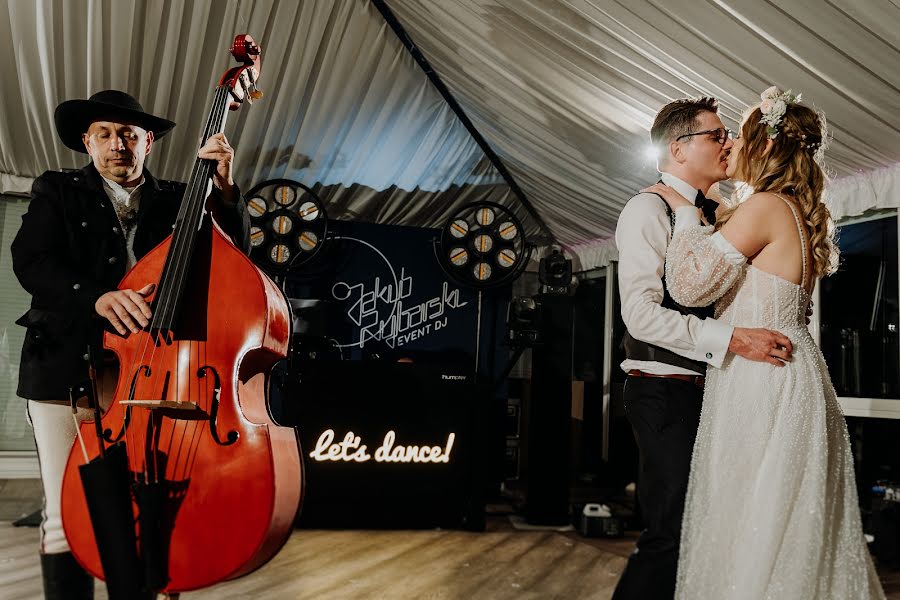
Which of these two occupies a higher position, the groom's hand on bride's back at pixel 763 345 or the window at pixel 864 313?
the window at pixel 864 313

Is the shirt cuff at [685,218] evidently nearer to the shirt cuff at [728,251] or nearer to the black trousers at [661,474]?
the shirt cuff at [728,251]

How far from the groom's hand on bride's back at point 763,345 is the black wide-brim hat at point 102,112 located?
1665mm

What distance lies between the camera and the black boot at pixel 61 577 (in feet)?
5.53

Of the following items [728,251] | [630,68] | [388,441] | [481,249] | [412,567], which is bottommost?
[412,567]

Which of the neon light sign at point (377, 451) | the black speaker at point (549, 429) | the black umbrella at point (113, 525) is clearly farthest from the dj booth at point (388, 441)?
the black umbrella at point (113, 525)

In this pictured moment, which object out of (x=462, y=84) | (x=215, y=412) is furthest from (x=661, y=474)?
(x=462, y=84)

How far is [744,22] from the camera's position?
9.38 feet

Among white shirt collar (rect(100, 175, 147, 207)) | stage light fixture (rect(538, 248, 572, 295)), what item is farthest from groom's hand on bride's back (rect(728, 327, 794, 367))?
stage light fixture (rect(538, 248, 572, 295))

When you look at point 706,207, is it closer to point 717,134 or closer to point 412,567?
point 717,134

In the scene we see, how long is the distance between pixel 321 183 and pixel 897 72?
14.2 feet

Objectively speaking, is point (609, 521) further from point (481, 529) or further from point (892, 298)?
point (892, 298)

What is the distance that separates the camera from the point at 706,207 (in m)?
1.97

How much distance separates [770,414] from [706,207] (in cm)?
68

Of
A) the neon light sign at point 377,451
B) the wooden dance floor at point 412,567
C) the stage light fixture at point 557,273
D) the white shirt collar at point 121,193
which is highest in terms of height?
the stage light fixture at point 557,273
